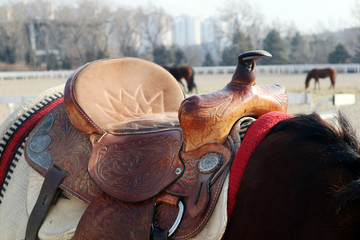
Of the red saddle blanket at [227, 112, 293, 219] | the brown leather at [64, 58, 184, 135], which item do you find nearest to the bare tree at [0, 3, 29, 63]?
the brown leather at [64, 58, 184, 135]

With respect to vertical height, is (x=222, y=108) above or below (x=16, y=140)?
above

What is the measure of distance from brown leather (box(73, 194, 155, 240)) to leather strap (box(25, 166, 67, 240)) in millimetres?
224

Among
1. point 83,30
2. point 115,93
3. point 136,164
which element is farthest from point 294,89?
point 83,30

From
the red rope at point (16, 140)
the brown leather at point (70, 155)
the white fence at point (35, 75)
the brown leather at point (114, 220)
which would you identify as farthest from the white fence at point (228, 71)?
the brown leather at point (114, 220)

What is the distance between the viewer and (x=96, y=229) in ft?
4.32

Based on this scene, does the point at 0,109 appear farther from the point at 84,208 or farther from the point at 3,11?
the point at 3,11

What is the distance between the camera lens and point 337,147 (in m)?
1.05

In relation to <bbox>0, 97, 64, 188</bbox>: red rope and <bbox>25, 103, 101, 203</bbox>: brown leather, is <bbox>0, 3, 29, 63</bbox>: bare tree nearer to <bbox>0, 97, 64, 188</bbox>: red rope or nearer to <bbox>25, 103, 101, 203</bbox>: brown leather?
<bbox>0, 97, 64, 188</bbox>: red rope

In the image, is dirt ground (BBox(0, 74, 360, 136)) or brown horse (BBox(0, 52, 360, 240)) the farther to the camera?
dirt ground (BBox(0, 74, 360, 136))

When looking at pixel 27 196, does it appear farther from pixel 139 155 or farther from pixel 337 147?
pixel 337 147

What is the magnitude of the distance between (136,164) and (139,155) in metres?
0.04

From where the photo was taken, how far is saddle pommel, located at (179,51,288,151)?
4.14 ft

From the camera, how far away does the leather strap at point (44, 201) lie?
151 centimetres

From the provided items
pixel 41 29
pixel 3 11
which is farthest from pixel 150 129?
pixel 3 11
